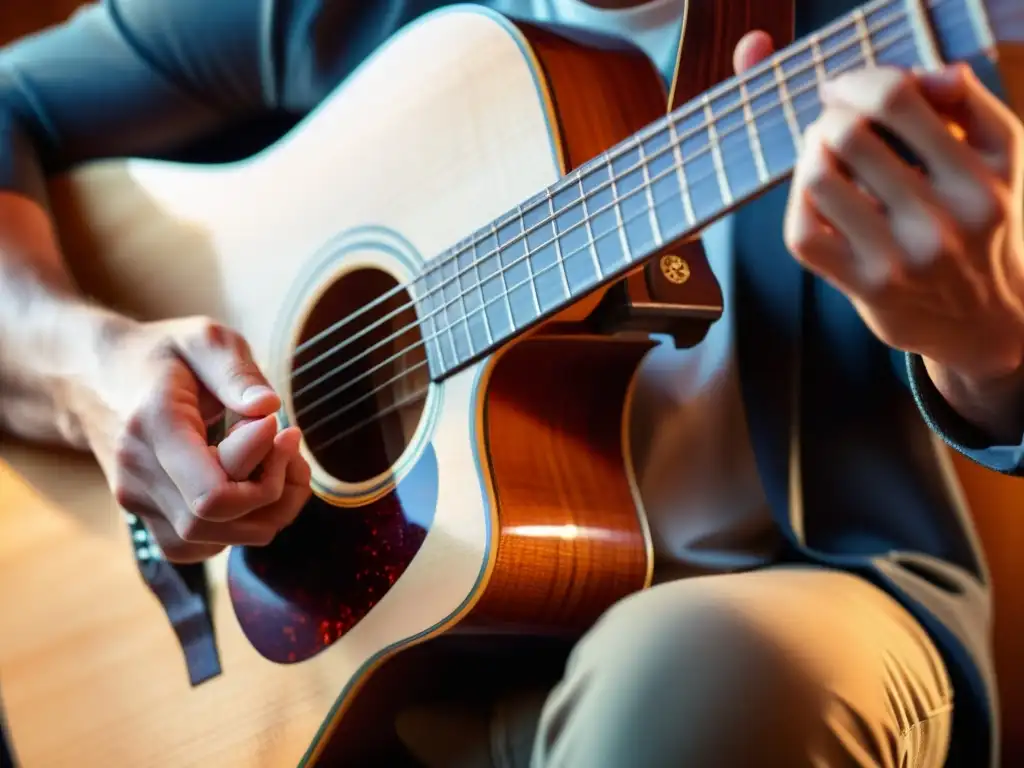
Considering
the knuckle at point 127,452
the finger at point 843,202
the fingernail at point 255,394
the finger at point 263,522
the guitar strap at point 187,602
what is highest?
the finger at point 843,202

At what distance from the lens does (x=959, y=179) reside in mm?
339

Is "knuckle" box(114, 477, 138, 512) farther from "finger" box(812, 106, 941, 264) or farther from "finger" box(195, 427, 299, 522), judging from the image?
"finger" box(812, 106, 941, 264)

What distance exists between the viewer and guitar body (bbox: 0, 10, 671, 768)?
0.59 metres

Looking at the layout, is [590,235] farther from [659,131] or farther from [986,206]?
[986,206]

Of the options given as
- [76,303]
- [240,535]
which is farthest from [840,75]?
[76,303]

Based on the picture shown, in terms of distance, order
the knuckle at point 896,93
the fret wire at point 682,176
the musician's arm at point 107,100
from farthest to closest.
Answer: the musician's arm at point 107,100, the fret wire at point 682,176, the knuckle at point 896,93

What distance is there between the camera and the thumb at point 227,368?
60cm

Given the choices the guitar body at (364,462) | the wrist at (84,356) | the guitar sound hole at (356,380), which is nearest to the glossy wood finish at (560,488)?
the guitar body at (364,462)

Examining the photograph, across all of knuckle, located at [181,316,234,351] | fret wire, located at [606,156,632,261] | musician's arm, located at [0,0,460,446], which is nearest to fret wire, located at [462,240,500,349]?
fret wire, located at [606,156,632,261]

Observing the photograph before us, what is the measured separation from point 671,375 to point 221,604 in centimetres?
41

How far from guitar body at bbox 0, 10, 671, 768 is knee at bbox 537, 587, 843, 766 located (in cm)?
13

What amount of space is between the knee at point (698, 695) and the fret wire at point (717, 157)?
8.7 inches

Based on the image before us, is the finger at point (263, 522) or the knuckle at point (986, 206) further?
the finger at point (263, 522)

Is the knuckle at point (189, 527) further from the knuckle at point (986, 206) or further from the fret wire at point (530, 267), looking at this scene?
the knuckle at point (986, 206)
